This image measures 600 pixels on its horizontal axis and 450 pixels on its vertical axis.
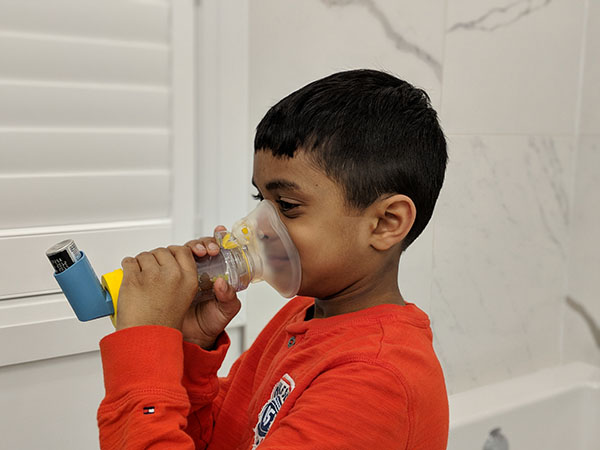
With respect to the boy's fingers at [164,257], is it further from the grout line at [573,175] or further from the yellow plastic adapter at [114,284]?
the grout line at [573,175]

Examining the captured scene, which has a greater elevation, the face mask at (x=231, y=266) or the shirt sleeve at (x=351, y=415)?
the face mask at (x=231, y=266)

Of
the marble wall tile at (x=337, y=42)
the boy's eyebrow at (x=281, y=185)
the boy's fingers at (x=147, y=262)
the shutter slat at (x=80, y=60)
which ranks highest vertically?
the marble wall tile at (x=337, y=42)

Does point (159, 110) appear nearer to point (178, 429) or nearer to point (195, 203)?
point (195, 203)

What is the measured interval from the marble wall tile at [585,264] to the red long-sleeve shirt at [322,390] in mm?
895

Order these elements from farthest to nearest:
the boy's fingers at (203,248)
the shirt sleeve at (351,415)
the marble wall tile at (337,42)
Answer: the marble wall tile at (337,42) → the boy's fingers at (203,248) → the shirt sleeve at (351,415)

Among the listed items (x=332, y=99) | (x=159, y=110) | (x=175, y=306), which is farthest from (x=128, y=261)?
(x=159, y=110)

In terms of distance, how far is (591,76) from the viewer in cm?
139

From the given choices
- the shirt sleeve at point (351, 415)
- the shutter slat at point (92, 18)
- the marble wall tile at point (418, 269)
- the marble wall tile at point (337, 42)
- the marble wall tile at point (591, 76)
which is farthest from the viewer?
the marble wall tile at point (591, 76)

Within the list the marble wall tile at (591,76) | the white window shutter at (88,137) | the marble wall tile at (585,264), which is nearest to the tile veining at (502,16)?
the marble wall tile at (591,76)

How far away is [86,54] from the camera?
890mm

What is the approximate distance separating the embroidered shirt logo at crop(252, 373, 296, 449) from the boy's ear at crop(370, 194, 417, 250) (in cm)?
16

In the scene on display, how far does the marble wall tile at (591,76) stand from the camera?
1380 millimetres

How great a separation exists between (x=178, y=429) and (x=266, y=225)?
20 cm

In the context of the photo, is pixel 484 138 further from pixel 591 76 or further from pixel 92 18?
pixel 92 18
